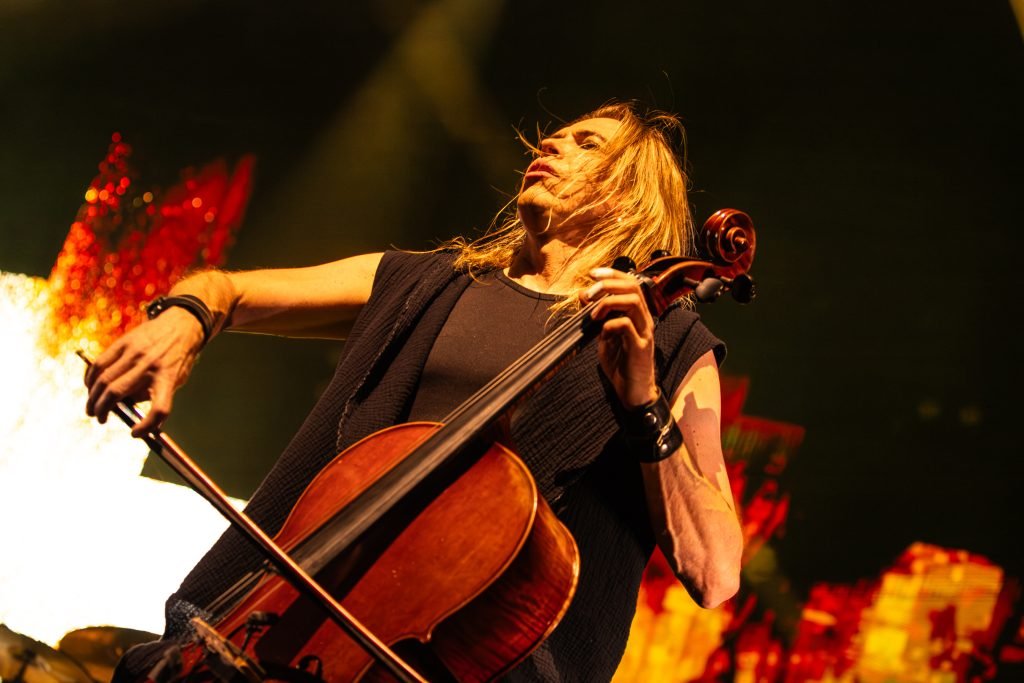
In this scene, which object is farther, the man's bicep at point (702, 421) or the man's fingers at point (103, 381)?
the man's bicep at point (702, 421)

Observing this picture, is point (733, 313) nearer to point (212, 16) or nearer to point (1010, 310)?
point (1010, 310)

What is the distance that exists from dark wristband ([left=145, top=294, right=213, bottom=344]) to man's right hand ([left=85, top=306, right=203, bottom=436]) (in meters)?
0.08

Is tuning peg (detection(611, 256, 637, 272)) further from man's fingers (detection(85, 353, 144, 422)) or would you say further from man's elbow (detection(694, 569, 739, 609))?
man's fingers (detection(85, 353, 144, 422))

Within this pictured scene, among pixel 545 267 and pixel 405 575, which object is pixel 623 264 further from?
pixel 405 575

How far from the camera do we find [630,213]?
5.99 feet

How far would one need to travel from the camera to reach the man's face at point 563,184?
176 cm

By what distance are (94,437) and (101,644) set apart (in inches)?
40.0

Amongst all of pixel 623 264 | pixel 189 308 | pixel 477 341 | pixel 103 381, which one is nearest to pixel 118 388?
pixel 103 381

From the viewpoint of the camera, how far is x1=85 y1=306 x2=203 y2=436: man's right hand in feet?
3.63

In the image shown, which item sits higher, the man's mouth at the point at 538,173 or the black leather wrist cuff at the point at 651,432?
the man's mouth at the point at 538,173

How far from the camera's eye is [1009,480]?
247 cm

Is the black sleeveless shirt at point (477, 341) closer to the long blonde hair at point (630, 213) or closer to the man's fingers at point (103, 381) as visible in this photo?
the long blonde hair at point (630, 213)

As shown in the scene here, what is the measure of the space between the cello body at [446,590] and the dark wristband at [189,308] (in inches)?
15.5

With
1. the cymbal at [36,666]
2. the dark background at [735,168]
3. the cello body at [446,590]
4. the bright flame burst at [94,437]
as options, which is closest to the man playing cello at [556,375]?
the cello body at [446,590]
